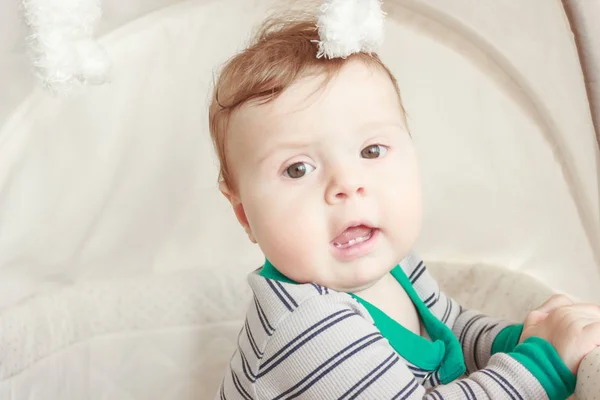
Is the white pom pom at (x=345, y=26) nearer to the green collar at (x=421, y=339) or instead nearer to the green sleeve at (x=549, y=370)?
the green collar at (x=421, y=339)

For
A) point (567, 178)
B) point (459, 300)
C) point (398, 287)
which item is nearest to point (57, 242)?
point (398, 287)

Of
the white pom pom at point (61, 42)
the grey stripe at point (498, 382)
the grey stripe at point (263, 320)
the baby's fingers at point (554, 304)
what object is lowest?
the grey stripe at point (263, 320)

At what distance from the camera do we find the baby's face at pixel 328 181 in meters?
0.79

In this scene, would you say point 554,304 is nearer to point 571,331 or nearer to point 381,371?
point 571,331

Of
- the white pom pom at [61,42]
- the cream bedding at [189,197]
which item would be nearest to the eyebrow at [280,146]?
the white pom pom at [61,42]

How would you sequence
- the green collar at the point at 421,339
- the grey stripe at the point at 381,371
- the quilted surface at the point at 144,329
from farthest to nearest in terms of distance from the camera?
the quilted surface at the point at 144,329 < the green collar at the point at 421,339 < the grey stripe at the point at 381,371

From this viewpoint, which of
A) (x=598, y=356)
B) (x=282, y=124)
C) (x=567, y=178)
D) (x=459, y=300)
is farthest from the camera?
(x=459, y=300)

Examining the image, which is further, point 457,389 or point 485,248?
point 485,248

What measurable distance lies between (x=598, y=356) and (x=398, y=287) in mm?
310

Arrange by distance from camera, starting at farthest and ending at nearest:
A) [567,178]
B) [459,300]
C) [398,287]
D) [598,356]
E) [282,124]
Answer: [459,300] → [567,178] → [398,287] → [282,124] → [598,356]

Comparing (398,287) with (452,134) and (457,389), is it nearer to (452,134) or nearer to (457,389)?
(457,389)

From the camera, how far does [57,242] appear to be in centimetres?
117

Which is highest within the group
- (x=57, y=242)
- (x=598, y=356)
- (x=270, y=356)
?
(x=598, y=356)

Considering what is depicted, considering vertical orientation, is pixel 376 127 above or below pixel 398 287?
above
